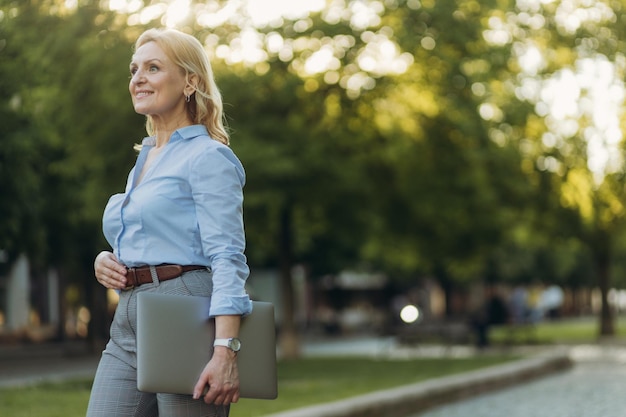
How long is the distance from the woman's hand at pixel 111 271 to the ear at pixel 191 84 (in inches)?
20.9

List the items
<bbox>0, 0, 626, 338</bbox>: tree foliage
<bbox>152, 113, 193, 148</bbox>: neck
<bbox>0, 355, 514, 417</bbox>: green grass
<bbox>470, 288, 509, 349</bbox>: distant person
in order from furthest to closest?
<bbox>470, 288, 509, 349</bbox>: distant person < <bbox>0, 0, 626, 338</bbox>: tree foliage < <bbox>0, 355, 514, 417</bbox>: green grass < <bbox>152, 113, 193, 148</bbox>: neck

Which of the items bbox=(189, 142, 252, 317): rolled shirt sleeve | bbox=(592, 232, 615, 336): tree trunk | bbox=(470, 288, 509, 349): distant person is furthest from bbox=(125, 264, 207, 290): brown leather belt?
bbox=(592, 232, 615, 336): tree trunk

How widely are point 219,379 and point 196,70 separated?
91 cm

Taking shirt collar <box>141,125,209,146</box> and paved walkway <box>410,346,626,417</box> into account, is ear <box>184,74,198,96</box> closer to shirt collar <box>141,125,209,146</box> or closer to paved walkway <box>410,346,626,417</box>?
shirt collar <box>141,125,209,146</box>

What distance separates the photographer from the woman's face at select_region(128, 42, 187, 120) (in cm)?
381

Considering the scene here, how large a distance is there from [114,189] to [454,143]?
7.18m

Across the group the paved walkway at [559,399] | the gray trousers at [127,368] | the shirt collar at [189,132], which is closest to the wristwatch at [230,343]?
the gray trousers at [127,368]

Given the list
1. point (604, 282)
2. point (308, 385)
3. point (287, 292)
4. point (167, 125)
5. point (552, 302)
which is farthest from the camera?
point (552, 302)

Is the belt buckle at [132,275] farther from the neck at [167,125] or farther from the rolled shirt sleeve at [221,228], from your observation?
the neck at [167,125]

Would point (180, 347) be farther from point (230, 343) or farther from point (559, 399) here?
point (559, 399)

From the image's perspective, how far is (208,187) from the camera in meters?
3.64

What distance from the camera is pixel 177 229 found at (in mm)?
3709

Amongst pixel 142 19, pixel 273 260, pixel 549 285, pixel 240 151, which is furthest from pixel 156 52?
pixel 549 285

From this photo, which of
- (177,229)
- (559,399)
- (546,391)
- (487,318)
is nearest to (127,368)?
(177,229)
